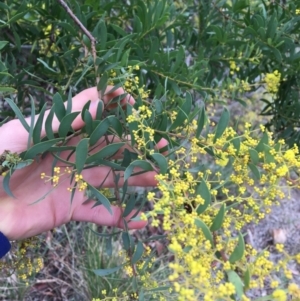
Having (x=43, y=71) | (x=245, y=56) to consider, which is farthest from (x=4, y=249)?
(x=245, y=56)

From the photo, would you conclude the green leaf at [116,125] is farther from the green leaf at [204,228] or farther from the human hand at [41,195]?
the green leaf at [204,228]

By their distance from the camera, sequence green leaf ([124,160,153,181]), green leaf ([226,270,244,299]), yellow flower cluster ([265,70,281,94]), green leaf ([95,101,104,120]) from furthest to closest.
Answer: yellow flower cluster ([265,70,281,94]) → green leaf ([95,101,104,120]) → green leaf ([124,160,153,181]) → green leaf ([226,270,244,299])

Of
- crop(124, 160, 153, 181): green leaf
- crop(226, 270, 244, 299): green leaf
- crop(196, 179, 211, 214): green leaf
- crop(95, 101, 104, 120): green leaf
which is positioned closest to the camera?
crop(226, 270, 244, 299): green leaf

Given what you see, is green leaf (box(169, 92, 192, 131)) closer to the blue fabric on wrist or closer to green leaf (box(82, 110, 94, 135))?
green leaf (box(82, 110, 94, 135))

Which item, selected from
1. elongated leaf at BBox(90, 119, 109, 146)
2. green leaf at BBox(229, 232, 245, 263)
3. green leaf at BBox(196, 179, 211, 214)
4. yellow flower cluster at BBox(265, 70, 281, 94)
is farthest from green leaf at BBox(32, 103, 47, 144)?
yellow flower cluster at BBox(265, 70, 281, 94)

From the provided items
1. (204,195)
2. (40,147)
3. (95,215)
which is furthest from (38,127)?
(95,215)

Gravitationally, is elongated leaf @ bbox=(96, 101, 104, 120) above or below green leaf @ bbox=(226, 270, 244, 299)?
above

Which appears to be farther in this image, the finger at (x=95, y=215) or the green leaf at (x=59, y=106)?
the finger at (x=95, y=215)

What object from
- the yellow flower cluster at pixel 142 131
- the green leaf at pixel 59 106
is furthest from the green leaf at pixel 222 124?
the green leaf at pixel 59 106

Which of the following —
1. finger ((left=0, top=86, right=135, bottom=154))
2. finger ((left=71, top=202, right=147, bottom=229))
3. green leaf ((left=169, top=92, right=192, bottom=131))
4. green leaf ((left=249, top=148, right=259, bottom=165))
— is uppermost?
green leaf ((left=169, top=92, right=192, bottom=131))
